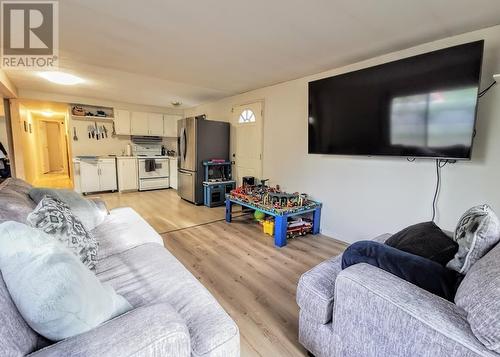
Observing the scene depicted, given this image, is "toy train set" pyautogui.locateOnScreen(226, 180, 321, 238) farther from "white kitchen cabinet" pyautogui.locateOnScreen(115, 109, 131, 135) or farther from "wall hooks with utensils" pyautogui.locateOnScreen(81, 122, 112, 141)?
"wall hooks with utensils" pyautogui.locateOnScreen(81, 122, 112, 141)

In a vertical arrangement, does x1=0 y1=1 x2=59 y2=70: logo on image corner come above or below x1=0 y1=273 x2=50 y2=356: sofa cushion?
above

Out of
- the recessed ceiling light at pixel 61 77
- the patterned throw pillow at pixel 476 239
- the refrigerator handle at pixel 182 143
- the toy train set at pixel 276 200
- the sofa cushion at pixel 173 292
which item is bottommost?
the sofa cushion at pixel 173 292

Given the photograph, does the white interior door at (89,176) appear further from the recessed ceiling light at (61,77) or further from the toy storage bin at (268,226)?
the toy storage bin at (268,226)

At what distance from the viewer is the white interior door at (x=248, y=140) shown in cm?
417

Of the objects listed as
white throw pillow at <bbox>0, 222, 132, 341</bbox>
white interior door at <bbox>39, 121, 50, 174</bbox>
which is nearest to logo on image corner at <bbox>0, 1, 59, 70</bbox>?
white throw pillow at <bbox>0, 222, 132, 341</bbox>

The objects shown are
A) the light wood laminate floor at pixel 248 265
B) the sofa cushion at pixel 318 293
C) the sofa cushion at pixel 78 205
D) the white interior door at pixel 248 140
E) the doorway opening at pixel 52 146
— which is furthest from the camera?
the doorway opening at pixel 52 146

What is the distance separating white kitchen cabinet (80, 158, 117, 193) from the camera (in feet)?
17.4

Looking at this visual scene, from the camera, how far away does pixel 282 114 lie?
3.68 meters

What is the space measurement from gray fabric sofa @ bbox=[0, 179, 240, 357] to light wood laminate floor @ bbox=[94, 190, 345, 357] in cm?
62

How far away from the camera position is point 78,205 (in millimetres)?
1922

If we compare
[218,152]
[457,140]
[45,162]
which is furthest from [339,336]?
[45,162]

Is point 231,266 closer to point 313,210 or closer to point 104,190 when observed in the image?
point 313,210

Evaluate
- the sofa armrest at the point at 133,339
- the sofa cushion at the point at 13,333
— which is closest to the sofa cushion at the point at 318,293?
the sofa armrest at the point at 133,339

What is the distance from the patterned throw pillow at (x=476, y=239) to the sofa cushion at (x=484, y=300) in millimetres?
88
